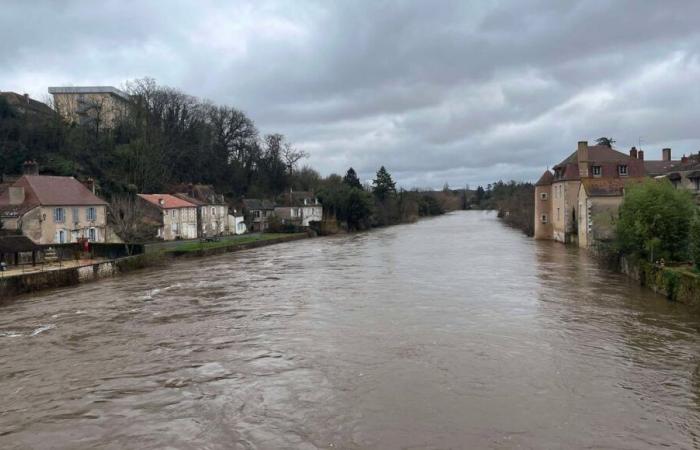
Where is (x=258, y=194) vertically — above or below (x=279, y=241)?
above

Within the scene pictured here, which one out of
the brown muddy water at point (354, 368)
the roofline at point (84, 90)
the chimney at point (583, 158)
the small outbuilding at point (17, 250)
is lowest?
the brown muddy water at point (354, 368)

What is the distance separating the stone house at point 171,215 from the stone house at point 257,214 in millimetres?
14274

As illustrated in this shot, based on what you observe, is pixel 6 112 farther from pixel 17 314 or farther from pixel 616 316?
pixel 616 316

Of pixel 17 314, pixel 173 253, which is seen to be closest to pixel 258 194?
pixel 173 253

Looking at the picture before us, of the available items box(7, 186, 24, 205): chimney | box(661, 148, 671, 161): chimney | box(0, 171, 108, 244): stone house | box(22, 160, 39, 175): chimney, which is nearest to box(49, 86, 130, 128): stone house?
box(22, 160, 39, 175): chimney

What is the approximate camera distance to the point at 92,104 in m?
65.8

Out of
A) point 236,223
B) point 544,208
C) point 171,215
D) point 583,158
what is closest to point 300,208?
point 236,223

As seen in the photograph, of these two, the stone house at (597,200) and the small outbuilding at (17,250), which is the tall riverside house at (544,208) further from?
the small outbuilding at (17,250)

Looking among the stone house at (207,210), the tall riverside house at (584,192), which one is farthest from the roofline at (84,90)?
the tall riverside house at (584,192)

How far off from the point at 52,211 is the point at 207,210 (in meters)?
21.2

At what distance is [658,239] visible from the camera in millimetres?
22016

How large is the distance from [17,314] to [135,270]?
40.5 feet

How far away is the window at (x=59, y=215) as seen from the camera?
3447cm

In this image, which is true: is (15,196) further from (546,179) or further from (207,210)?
(546,179)
